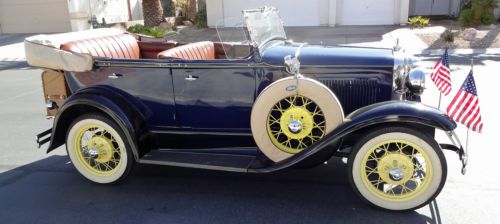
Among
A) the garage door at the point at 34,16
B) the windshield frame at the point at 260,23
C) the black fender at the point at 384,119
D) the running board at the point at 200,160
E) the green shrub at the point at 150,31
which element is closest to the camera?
the black fender at the point at 384,119

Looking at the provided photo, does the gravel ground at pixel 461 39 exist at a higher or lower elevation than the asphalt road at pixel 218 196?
higher

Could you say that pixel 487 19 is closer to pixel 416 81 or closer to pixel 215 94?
pixel 416 81

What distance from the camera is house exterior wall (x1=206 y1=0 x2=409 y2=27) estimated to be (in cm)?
1642

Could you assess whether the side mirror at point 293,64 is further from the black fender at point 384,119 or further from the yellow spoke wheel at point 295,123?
the black fender at point 384,119

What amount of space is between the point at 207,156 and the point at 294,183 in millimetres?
830

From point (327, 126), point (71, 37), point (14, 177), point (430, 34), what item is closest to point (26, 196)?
point (14, 177)

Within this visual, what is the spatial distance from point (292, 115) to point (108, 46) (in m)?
2.24

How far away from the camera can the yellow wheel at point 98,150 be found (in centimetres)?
380

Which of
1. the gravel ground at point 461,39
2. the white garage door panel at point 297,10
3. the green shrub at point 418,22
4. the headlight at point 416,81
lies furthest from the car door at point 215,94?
the white garage door panel at point 297,10

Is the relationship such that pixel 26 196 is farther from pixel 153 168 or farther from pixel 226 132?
pixel 226 132

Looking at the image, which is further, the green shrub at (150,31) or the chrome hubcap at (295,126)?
the green shrub at (150,31)

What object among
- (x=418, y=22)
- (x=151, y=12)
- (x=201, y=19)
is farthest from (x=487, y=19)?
(x=151, y=12)

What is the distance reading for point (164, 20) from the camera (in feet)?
59.9

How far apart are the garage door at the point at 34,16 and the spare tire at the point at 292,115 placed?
705 inches
